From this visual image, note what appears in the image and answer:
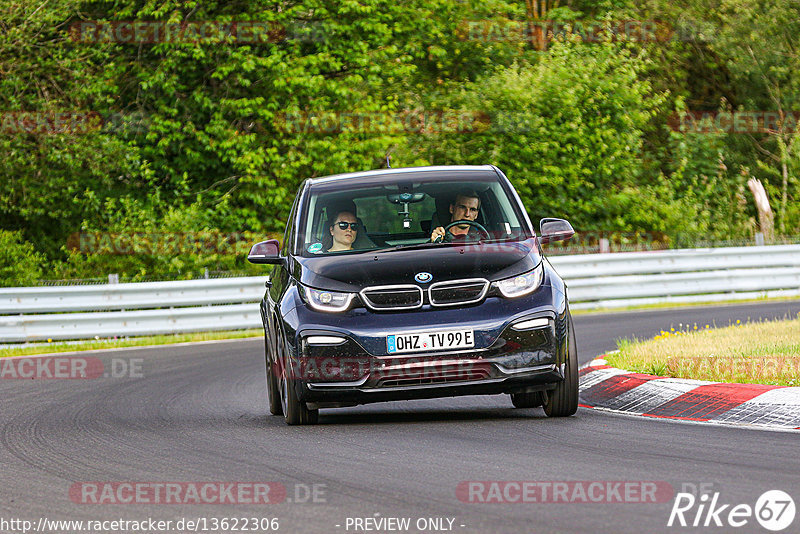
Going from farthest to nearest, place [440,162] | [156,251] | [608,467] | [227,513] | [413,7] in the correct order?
[413,7], [440,162], [156,251], [608,467], [227,513]

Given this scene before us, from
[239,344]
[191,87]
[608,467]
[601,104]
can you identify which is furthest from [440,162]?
[608,467]

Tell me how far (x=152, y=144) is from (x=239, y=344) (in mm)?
11354

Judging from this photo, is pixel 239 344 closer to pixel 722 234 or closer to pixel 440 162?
pixel 440 162

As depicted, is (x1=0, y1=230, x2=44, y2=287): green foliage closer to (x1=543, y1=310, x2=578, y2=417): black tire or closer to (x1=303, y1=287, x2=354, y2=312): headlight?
(x1=303, y1=287, x2=354, y2=312): headlight

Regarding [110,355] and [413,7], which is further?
[413,7]

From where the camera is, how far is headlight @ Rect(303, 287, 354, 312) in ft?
27.7

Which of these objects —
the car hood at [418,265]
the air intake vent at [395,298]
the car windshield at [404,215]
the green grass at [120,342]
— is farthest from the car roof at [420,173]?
the green grass at [120,342]

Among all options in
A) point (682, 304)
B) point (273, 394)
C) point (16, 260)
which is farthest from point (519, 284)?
point (16, 260)

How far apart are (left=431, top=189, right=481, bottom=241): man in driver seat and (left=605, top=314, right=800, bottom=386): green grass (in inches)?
70.9

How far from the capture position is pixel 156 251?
2550 centimetres

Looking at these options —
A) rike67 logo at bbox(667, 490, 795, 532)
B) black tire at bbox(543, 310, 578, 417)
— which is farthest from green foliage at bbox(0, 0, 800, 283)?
rike67 logo at bbox(667, 490, 795, 532)

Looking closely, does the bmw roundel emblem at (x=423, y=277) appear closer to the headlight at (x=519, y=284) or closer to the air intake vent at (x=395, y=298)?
the air intake vent at (x=395, y=298)

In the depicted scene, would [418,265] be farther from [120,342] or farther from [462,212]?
[120,342]

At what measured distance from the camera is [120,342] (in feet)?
65.0
